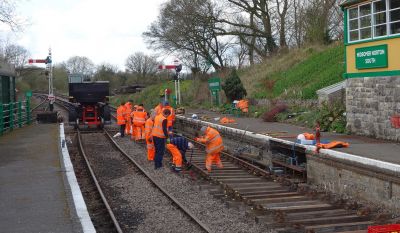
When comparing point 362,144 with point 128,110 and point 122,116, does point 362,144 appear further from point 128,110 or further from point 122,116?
point 128,110

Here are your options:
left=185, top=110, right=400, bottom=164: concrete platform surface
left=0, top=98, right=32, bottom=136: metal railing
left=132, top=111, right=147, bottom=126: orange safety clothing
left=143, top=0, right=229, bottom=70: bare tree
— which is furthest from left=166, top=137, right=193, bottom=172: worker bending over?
left=143, top=0, right=229, bottom=70: bare tree

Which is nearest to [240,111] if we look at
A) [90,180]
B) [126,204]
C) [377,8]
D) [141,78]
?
[377,8]

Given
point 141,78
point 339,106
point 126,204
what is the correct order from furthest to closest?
point 141,78, point 339,106, point 126,204

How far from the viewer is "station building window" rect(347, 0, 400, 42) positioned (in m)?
13.8

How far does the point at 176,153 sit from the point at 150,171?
3.30 ft

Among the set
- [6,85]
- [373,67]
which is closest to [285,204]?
[373,67]

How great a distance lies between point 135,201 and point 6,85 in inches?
606

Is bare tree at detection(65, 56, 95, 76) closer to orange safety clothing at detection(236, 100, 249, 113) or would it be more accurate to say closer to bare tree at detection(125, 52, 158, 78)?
bare tree at detection(125, 52, 158, 78)

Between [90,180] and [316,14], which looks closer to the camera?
[90,180]

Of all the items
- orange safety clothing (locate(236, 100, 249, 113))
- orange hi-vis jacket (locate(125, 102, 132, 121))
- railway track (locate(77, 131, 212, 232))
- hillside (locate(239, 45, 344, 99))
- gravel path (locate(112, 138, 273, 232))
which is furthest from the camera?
orange safety clothing (locate(236, 100, 249, 113))

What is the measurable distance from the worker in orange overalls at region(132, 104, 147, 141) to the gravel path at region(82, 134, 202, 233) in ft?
11.8

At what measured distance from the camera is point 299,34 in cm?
3750

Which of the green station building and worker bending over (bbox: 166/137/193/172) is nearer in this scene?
worker bending over (bbox: 166/137/193/172)

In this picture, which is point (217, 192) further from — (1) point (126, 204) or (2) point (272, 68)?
(2) point (272, 68)
